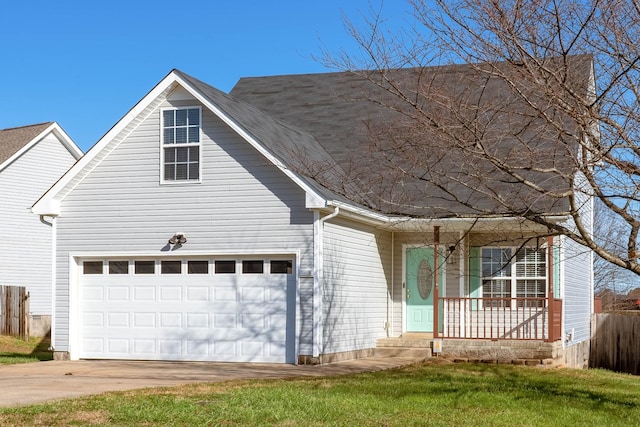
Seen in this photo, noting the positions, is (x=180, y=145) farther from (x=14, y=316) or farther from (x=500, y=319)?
(x=14, y=316)

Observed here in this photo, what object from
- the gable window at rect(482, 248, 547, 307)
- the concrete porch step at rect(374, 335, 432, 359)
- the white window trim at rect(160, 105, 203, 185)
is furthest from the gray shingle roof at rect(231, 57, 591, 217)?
the concrete porch step at rect(374, 335, 432, 359)

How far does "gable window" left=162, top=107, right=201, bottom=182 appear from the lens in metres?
19.5

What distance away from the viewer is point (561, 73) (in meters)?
10.9

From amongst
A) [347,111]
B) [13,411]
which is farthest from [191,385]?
[347,111]

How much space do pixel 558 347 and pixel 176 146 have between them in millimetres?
9175

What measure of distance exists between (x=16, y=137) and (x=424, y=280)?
686 inches

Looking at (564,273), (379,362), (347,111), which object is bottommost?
(379,362)

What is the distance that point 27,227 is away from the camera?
31609 millimetres

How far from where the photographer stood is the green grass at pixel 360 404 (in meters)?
11.1

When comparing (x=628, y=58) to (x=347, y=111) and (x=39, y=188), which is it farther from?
(x=39, y=188)

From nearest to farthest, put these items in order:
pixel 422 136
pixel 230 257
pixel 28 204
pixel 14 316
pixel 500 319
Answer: pixel 422 136 < pixel 230 257 < pixel 500 319 < pixel 14 316 < pixel 28 204

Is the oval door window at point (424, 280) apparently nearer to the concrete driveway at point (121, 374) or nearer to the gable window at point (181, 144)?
the concrete driveway at point (121, 374)

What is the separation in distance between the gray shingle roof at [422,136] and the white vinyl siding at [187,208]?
44.0 inches

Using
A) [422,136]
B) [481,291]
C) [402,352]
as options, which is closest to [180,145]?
[402,352]
